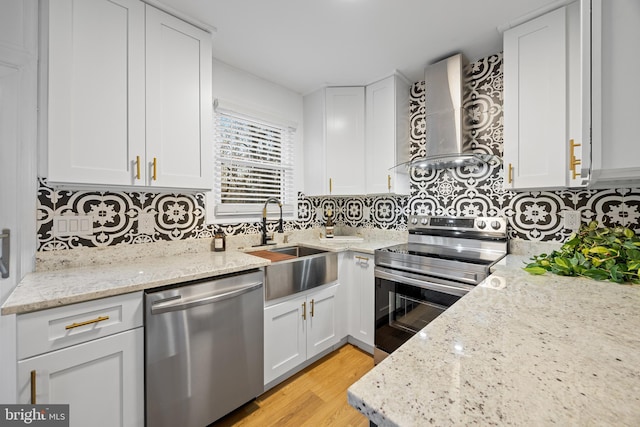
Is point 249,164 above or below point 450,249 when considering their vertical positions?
above

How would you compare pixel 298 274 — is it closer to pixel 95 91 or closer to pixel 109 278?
pixel 109 278

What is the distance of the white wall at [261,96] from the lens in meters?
2.18

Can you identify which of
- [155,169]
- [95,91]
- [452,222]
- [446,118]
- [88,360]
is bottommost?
[88,360]

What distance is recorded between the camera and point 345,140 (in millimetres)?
2559

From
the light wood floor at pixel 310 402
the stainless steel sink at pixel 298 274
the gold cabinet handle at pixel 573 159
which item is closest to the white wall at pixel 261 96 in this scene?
the stainless steel sink at pixel 298 274

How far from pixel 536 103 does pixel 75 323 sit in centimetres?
269

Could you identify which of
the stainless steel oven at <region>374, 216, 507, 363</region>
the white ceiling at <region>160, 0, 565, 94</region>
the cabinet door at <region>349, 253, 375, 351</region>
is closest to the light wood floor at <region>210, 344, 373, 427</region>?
the cabinet door at <region>349, 253, 375, 351</region>

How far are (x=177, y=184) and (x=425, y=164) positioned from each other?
1944mm

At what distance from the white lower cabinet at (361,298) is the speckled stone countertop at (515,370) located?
50.8 inches

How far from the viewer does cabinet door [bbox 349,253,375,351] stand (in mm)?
2133

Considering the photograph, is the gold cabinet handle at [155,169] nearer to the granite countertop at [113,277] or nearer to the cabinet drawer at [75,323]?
the granite countertop at [113,277]

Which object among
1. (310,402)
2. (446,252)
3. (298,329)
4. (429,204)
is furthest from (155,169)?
(429,204)

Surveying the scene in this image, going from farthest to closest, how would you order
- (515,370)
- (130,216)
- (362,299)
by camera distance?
(362,299)
(130,216)
(515,370)
